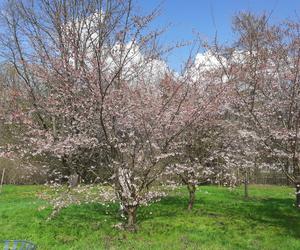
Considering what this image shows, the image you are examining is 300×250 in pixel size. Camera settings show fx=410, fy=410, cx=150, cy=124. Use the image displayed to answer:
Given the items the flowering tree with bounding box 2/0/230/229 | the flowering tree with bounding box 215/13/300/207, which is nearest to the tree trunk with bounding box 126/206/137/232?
the flowering tree with bounding box 2/0/230/229

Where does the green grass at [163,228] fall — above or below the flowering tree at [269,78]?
below

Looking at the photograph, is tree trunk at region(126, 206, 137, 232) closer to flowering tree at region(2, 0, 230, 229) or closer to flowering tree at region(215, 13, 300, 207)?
flowering tree at region(2, 0, 230, 229)

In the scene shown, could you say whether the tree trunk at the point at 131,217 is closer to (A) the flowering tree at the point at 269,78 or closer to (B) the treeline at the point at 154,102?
(B) the treeline at the point at 154,102

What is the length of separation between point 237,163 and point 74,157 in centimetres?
416

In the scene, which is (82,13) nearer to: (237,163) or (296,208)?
(237,163)

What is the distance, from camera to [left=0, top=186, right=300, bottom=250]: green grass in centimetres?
750

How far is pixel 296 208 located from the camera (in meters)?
11.9

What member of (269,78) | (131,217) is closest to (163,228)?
(131,217)

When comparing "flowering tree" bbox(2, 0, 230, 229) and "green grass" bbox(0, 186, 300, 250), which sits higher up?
"flowering tree" bbox(2, 0, 230, 229)

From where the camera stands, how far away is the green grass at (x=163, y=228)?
7501 millimetres

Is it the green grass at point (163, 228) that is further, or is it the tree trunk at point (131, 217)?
the tree trunk at point (131, 217)

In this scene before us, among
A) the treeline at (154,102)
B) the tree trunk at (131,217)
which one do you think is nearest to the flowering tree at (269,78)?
the treeline at (154,102)

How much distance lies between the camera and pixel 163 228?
28.3ft

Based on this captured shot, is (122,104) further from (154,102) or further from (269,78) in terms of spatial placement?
(269,78)
